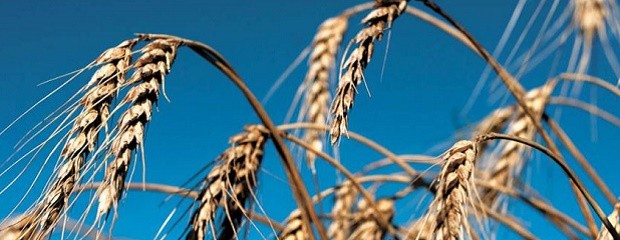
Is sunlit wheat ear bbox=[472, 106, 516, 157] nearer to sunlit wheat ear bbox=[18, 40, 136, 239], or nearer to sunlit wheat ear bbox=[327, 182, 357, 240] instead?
sunlit wheat ear bbox=[327, 182, 357, 240]

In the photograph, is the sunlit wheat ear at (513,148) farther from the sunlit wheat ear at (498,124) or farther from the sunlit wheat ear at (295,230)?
the sunlit wheat ear at (295,230)

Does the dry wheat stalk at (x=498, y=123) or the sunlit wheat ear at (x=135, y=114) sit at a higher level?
the dry wheat stalk at (x=498, y=123)

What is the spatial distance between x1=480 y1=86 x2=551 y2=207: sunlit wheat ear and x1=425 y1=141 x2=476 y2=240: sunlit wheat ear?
96cm

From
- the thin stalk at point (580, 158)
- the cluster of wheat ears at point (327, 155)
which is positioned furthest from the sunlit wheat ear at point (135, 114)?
the thin stalk at point (580, 158)

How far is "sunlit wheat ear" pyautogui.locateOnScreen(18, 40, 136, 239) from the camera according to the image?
1.00m

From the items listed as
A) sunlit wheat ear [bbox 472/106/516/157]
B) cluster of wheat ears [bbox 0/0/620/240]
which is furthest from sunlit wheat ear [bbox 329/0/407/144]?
sunlit wheat ear [bbox 472/106/516/157]

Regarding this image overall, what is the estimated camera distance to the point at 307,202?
5.45 feet

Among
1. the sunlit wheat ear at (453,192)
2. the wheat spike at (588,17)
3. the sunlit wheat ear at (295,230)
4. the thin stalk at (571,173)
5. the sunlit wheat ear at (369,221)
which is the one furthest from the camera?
the sunlit wheat ear at (369,221)

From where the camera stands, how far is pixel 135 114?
1128 mm

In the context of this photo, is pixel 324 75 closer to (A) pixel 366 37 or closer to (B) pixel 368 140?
(B) pixel 368 140

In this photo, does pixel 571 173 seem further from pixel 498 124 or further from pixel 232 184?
pixel 498 124

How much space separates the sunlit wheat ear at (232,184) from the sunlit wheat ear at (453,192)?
516mm

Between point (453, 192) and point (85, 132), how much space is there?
0.47 m

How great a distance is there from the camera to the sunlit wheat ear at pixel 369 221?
214 cm
